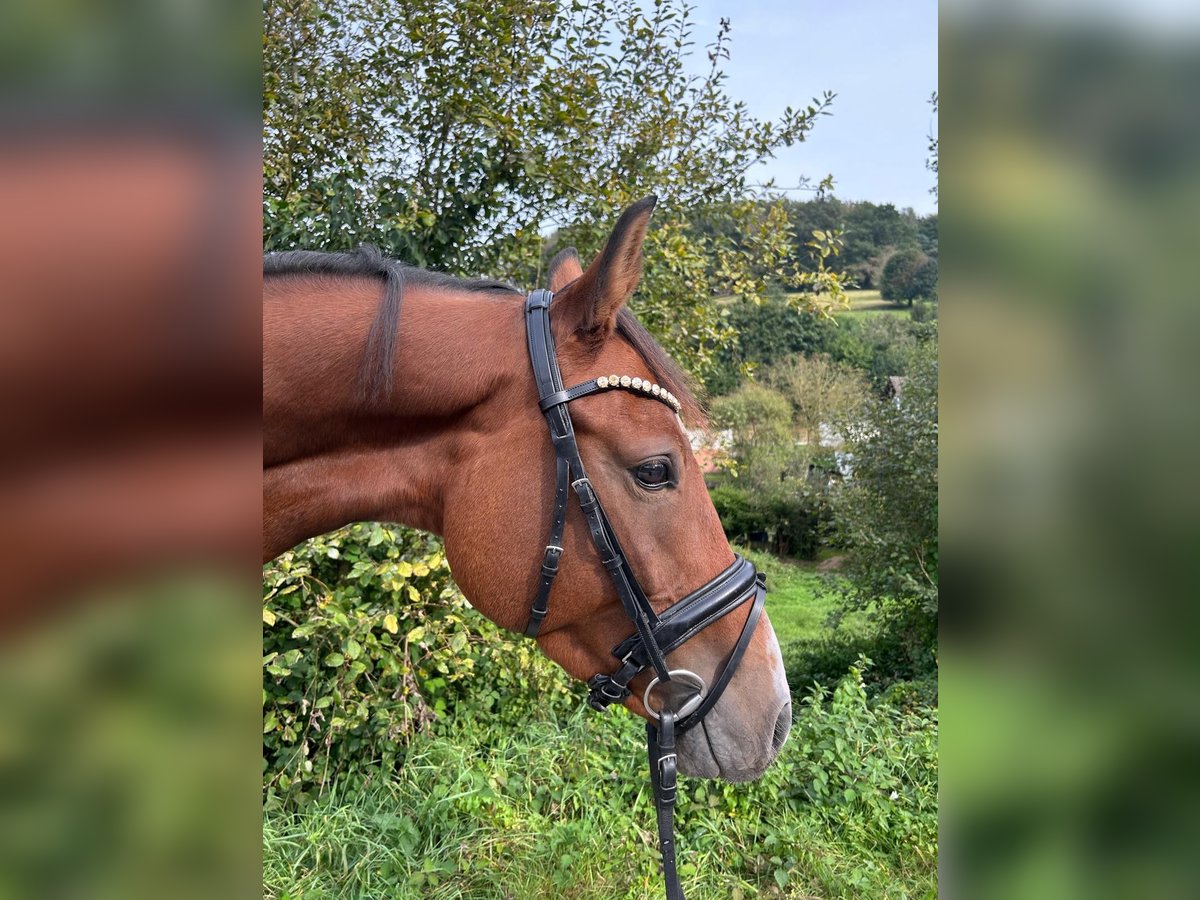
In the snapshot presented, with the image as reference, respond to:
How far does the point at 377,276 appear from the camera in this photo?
5.32 ft

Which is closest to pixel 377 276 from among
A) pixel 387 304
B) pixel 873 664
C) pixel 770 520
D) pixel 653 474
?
pixel 387 304

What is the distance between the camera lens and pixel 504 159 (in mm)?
4266

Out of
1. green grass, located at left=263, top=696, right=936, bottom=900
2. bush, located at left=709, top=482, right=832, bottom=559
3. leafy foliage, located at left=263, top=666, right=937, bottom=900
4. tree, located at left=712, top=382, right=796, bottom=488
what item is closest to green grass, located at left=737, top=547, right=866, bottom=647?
bush, located at left=709, top=482, right=832, bottom=559

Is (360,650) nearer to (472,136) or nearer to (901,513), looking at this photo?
(472,136)

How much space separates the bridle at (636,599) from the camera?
1.54m

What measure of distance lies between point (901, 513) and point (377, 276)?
7584 millimetres

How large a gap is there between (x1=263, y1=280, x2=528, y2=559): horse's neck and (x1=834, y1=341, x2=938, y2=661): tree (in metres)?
6.89
